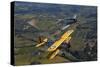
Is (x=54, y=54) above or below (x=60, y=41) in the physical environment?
below

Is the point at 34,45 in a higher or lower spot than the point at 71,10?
lower

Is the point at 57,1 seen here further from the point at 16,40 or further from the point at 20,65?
the point at 20,65

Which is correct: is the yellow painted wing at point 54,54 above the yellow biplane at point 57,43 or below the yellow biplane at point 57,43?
below

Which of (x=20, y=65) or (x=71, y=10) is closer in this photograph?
(x=20, y=65)

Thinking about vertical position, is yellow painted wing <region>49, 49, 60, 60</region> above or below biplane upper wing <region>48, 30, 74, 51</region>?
below

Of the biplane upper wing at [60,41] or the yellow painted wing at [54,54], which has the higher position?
the biplane upper wing at [60,41]

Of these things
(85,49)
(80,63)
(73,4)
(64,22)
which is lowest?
(80,63)

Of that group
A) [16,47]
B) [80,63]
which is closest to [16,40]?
[16,47]

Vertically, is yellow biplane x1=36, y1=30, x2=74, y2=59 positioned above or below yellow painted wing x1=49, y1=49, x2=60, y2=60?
above
